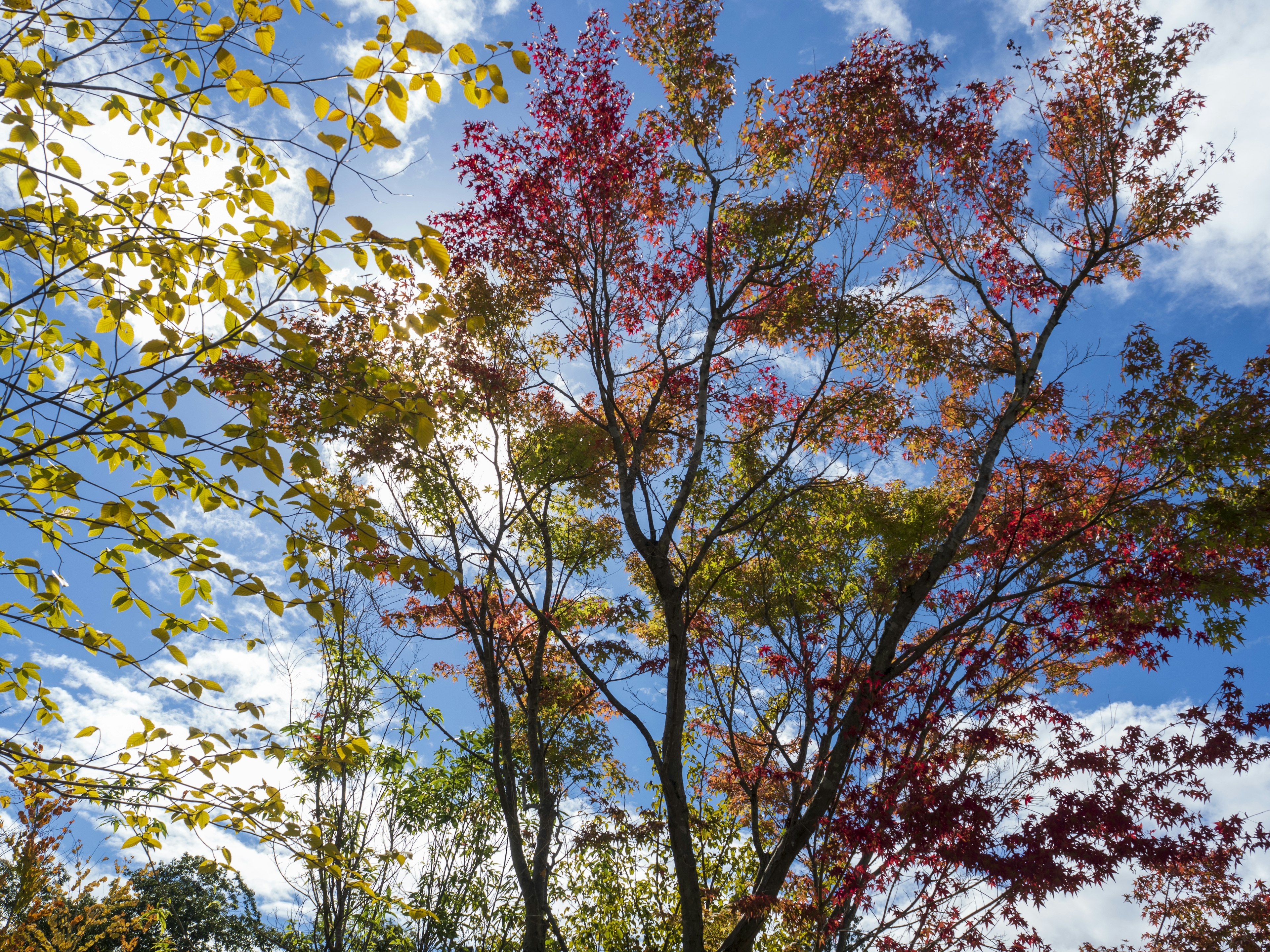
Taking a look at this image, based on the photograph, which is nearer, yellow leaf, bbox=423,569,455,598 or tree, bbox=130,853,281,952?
yellow leaf, bbox=423,569,455,598

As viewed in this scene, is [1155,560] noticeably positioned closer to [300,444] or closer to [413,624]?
[300,444]

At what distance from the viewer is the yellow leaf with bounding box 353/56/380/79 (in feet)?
7.57

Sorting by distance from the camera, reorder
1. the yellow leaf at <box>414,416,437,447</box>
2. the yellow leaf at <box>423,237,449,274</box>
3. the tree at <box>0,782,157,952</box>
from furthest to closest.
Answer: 1. the tree at <box>0,782,157,952</box>
2. the yellow leaf at <box>423,237,449,274</box>
3. the yellow leaf at <box>414,416,437,447</box>

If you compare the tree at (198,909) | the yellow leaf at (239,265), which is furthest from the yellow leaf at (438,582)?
the tree at (198,909)

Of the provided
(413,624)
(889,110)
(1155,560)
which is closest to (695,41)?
(889,110)

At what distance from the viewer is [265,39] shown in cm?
260

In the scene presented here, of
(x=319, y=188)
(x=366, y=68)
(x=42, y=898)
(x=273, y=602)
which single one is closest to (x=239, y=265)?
(x=319, y=188)

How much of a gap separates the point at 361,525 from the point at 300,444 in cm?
38

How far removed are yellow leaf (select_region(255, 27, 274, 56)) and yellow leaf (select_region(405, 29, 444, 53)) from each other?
2.24ft

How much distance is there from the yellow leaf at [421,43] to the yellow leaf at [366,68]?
13 centimetres

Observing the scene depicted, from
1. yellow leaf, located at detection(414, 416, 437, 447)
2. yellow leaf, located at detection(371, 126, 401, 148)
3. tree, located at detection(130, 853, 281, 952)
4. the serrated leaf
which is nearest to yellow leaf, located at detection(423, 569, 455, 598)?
yellow leaf, located at detection(414, 416, 437, 447)

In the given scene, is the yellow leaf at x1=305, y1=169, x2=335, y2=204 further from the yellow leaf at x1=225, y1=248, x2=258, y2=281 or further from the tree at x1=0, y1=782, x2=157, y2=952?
the tree at x1=0, y1=782, x2=157, y2=952

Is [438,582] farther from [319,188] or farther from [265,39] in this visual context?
[265,39]

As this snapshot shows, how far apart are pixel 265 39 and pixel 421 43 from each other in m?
0.76
